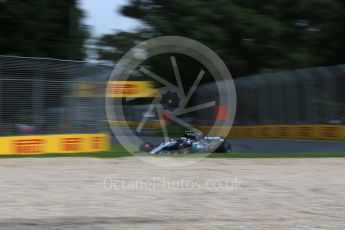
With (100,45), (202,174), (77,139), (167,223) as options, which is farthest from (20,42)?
(167,223)

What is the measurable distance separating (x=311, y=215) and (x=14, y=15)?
2839 centimetres

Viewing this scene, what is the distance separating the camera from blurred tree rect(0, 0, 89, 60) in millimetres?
34312

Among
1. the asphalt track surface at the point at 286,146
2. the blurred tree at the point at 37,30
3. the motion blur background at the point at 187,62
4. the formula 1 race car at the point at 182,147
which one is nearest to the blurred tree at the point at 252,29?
the motion blur background at the point at 187,62

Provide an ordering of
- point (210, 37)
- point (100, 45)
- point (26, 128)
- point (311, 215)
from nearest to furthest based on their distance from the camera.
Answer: point (311, 215), point (26, 128), point (210, 37), point (100, 45)

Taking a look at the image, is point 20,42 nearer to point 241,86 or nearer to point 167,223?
point 241,86

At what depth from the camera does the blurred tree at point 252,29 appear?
3812 centimetres

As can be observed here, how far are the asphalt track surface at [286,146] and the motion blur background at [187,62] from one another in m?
1.28

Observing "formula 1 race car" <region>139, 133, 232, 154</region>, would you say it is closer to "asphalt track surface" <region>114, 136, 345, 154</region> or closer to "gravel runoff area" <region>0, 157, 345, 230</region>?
"gravel runoff area" <region>0, 157, 345, 230</region>

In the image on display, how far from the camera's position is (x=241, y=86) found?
34.6 metres

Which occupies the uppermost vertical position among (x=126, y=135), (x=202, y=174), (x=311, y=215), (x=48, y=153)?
(x=311, y=215)

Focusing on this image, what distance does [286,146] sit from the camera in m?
27.5

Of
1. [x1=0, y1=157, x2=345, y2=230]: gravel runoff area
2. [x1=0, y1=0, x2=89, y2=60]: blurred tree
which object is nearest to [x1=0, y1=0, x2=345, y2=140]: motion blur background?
[x1=0, y1=0, x2=89, y2=60]: blurred tree

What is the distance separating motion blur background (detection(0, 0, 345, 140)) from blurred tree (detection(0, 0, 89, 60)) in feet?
0.18
